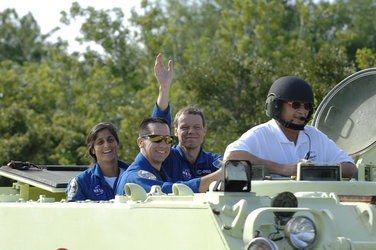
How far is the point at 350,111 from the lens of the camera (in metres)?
8.81

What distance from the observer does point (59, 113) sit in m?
32.0

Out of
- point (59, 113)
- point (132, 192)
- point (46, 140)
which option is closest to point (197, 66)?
point (46, 140)

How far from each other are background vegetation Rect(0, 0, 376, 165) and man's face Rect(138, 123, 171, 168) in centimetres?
1077

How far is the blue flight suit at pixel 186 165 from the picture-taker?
8.53m

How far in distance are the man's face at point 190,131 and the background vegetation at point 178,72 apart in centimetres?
962

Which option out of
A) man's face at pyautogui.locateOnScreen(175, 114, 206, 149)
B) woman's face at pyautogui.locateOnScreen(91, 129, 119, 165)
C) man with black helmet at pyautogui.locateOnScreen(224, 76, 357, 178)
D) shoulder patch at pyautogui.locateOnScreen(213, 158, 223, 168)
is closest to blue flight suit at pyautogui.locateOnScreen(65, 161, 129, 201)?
woman's face at pyautogui.locateOnScreen(91, 129, 119, 165)

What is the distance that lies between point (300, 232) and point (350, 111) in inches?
157

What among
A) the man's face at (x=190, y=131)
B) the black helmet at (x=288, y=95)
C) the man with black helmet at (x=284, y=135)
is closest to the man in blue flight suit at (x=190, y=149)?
the man's face at (x=190, y=131)

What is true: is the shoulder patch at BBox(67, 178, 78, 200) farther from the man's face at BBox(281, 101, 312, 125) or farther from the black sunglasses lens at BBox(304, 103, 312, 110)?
the black sunglasses lens at BBox(304, 103, 312, 110)

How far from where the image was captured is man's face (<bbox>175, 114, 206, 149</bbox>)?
8898mm

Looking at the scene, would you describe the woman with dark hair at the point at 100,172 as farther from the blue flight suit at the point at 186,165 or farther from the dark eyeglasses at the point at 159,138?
the dark eyeglasses at the point at 159,138

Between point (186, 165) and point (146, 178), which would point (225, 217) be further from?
point (186, 165)

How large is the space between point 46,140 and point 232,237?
2156cm

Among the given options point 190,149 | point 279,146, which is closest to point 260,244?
point 279,146
